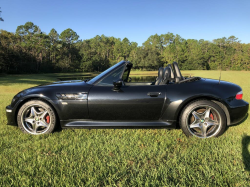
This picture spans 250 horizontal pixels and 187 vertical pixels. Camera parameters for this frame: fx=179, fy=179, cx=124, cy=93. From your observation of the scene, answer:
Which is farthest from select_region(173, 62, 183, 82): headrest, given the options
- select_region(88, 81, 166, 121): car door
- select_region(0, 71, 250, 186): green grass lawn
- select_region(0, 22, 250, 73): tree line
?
select_region(0, 22, 250, 73): tree line

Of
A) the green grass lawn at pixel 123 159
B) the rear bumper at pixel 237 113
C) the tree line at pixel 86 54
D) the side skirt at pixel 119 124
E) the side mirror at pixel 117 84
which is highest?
the tree line at pixel 86 54

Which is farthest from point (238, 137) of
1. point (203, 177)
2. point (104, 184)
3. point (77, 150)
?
point (77, 150)

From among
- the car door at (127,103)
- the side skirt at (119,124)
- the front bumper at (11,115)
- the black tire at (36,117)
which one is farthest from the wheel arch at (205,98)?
the front bumper at (11,115)

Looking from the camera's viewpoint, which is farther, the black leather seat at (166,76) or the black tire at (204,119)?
the black leather seat at (166,76)

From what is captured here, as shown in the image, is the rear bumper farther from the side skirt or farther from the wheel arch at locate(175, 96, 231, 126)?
the side skirt

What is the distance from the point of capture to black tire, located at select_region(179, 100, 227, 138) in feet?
9.90

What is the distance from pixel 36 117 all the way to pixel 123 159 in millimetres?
1856

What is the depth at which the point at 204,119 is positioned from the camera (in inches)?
120

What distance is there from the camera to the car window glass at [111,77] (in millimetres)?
3222

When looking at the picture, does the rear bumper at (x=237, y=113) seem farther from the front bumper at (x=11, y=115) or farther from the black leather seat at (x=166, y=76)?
the front bumper at (x=11, y=115)

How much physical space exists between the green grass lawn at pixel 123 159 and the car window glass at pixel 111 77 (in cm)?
92

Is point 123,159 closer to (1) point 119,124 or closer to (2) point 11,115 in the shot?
(1) point 119,124

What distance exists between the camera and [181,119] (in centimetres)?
306

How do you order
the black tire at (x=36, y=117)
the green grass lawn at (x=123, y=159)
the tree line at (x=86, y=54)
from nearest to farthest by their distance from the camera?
the green grass lawn at (x=123, y=159), the black tire at (x=36, y=117), the tree line at (x=86, y=54)
